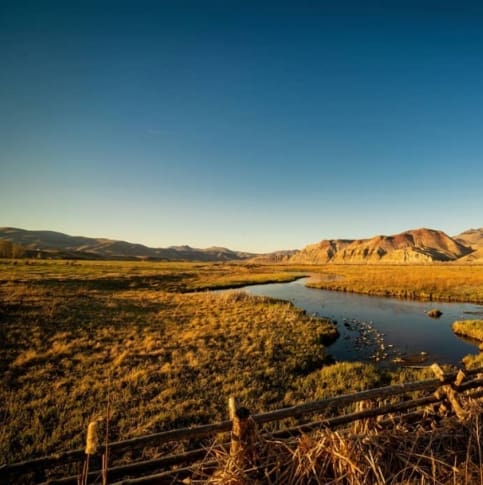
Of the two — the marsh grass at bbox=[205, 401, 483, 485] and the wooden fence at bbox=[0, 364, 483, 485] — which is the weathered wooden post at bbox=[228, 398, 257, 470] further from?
the marsh grass at bbox=[205, 401, 483, 485]

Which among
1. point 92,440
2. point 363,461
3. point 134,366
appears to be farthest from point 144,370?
point 363,461

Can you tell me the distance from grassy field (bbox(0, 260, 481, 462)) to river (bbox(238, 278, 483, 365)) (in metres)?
2.06

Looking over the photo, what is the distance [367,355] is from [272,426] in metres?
10.5

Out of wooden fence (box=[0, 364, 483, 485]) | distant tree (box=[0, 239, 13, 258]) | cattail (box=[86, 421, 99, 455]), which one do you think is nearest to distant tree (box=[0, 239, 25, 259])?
distant tree (box=[0, 239, 13, 258])

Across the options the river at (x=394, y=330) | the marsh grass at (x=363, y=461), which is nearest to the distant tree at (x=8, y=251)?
the river at (x=394, y=330)

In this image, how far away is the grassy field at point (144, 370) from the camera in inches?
327

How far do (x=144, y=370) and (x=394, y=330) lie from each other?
1839cm

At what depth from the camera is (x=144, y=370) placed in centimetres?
1207

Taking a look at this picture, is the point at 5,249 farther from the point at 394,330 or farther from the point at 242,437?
the point at 242,437

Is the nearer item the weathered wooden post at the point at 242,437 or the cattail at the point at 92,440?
the cattail at the point at 92,440

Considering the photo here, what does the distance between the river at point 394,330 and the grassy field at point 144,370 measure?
2.06m

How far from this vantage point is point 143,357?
13.8 m

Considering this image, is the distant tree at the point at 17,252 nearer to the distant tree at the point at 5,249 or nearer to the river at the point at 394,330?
the distant tree at the point at 5,249

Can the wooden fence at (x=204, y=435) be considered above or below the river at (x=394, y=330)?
above
